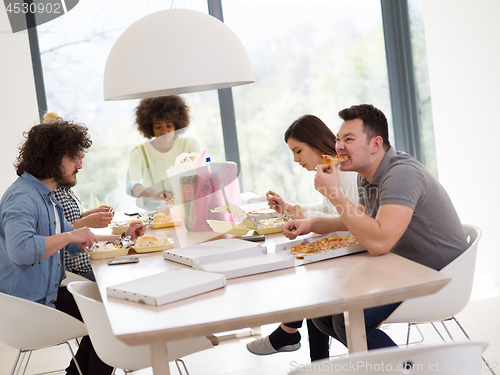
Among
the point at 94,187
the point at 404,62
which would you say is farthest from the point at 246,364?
the point at 404,62

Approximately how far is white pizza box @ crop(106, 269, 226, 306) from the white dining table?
0.8 inches

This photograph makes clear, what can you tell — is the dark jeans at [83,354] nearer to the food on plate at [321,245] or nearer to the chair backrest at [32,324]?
the chair backrest at [32,324]

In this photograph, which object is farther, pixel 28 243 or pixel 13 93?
pixel 13 93

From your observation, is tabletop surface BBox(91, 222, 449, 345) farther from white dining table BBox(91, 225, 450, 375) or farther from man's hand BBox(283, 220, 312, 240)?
man's hand BBox(283, 220, 312, 240)

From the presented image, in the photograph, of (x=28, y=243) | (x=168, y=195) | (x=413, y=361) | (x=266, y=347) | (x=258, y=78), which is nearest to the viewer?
(x=413, y=361)

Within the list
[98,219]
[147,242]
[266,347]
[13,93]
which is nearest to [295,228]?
[147,242]

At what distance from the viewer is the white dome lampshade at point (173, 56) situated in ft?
5.51

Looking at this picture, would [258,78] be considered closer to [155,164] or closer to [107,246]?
[155,164]

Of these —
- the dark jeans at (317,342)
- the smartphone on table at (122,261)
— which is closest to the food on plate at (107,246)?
the smartphone on table at (122,261)

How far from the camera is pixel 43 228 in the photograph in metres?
2.05

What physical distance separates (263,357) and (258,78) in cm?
250

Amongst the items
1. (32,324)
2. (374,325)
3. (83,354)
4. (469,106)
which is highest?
(469,106)

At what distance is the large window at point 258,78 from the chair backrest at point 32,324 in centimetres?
234

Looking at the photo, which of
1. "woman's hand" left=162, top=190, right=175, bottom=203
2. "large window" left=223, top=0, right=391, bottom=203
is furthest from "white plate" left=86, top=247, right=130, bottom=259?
"large window" left=223, top=0, right=391, bottom=203
